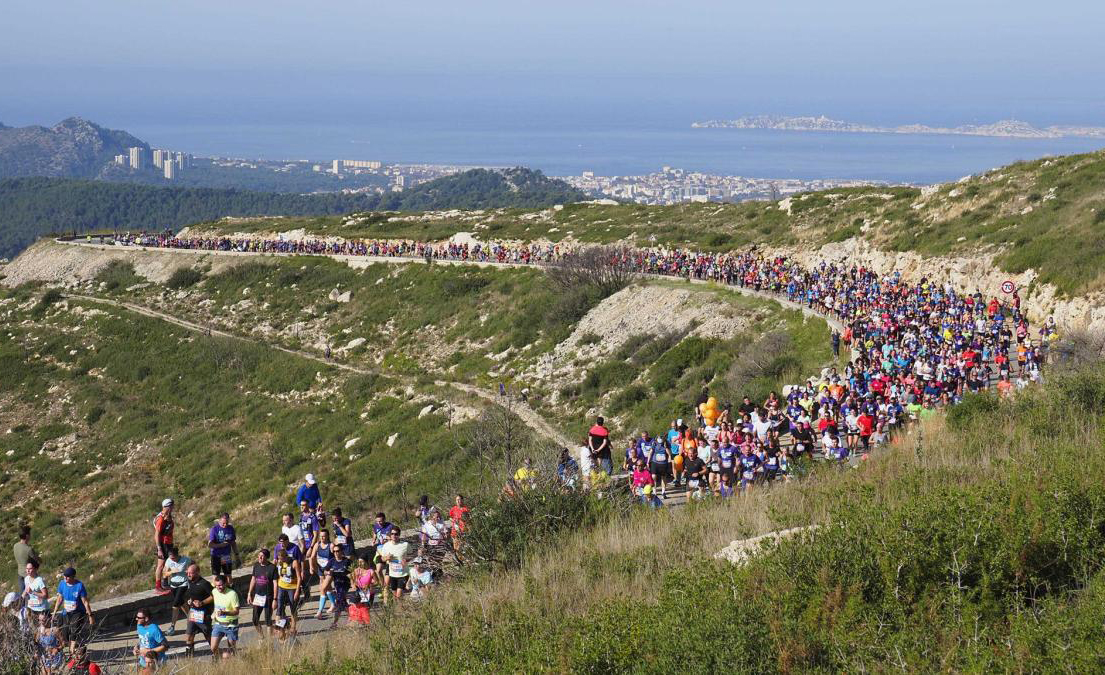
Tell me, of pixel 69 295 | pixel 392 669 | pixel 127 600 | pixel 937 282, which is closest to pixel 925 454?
pixel 392 669

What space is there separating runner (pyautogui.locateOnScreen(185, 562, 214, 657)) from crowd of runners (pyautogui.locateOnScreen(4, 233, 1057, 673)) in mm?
14

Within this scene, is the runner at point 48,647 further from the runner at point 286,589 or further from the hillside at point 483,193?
the hillside at point 483,193

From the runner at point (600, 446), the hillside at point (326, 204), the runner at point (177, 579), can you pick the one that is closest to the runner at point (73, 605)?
the runner at point (177, 579)

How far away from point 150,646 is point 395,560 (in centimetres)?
261

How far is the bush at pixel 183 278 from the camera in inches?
2149

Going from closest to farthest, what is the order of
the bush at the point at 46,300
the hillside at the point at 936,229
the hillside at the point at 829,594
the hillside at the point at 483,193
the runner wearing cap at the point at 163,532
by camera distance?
the hillside at the point at 829,594 → the runner wearing cap at the point at 163,532 → the hillside at the point at 936,229 → the bush at the point at 46,300 → the hillside at the point at 483,193

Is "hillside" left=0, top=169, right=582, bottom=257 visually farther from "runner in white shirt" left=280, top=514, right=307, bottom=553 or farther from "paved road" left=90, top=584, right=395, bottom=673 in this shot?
"paved road" left=90, top=584, right=395, bottom=673

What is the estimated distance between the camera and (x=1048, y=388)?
499 inches

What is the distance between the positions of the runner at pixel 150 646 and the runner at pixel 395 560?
239cm

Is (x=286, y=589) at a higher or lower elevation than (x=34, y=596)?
lower

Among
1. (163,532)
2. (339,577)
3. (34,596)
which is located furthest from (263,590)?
(163,532)

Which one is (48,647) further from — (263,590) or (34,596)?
(263,590)

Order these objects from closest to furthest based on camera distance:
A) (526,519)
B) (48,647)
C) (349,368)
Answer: (48,647)
(526,519)
(349,368)

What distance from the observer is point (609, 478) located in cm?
1246
